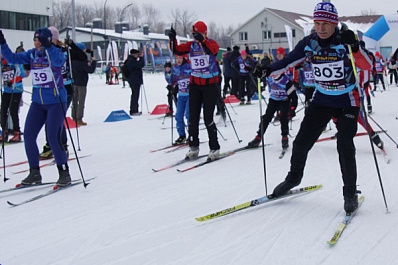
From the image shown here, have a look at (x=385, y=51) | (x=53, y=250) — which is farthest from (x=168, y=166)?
(x=385, y=51)

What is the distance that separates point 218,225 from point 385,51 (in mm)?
35499

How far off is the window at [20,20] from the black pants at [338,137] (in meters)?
31.3

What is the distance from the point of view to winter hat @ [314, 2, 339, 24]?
12.5 ft

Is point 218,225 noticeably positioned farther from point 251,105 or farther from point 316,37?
point 251,105

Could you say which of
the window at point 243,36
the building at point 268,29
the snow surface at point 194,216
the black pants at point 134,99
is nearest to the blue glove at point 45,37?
the snow surface at point 194,216

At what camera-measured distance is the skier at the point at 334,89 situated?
3832mm

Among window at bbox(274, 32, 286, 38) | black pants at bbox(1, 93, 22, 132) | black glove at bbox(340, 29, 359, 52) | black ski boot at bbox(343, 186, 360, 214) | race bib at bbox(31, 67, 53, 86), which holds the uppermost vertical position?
window at bbox(274, 32, 286, 38)

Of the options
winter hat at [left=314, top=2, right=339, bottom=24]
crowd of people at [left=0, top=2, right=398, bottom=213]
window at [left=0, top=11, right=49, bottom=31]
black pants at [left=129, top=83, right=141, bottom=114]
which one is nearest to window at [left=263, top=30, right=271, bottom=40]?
window at [left=0, top=11, right=49, bottom=31]

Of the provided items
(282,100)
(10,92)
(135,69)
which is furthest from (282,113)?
(135,69)

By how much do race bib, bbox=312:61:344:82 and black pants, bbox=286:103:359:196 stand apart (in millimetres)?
250

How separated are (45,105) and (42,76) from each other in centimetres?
38

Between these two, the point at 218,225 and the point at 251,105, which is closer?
the point at 218,225

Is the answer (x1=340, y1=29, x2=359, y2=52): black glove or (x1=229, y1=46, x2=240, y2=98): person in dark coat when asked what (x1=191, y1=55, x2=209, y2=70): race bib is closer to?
(x1=340, y1=29, x2=359, y2=52): black glove

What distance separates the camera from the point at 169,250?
10.9 feet
